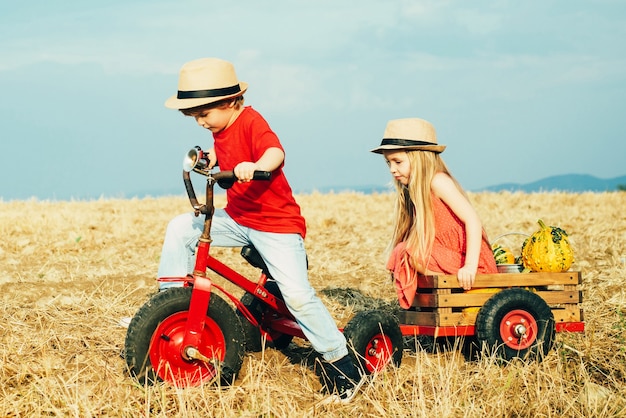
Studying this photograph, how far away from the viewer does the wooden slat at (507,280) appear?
5219 mm

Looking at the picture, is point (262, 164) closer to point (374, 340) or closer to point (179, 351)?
point (179, 351)

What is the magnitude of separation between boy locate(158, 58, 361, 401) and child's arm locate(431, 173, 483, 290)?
1034 mm

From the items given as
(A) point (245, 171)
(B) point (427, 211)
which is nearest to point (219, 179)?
(A) point (245, 171)

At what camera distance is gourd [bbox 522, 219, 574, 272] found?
5.60 meters

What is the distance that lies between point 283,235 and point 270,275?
38cm

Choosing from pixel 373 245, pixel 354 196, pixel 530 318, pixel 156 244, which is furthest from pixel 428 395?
pixel 354 196

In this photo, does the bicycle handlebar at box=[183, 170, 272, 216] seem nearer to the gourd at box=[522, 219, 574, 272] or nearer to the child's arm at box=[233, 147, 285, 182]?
the child's arm at box=[233, 147, 285, 182]

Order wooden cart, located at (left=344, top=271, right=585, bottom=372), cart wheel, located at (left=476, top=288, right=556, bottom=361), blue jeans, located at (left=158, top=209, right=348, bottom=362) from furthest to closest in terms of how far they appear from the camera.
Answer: cart wheel, located at (left=476, top=288, right=556, bottom=361), wooden cart, located at (left=344, top=271, right=585, bottom=372), blue jeans, located at (left=158, top=209, right=348, bottom=362)

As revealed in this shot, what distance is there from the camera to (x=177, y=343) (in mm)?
4477

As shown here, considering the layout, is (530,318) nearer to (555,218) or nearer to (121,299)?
(121,299)

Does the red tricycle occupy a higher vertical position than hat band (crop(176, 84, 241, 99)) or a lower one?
lower

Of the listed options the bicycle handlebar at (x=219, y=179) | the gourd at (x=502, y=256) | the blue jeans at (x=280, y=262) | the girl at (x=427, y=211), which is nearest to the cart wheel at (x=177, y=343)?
the blue jeans at (x=280, y=262)

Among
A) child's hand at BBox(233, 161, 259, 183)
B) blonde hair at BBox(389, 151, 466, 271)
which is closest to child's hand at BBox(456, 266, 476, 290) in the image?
blonde hair at BBox(389, 151, 466, 271)

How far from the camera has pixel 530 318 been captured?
528 cm
